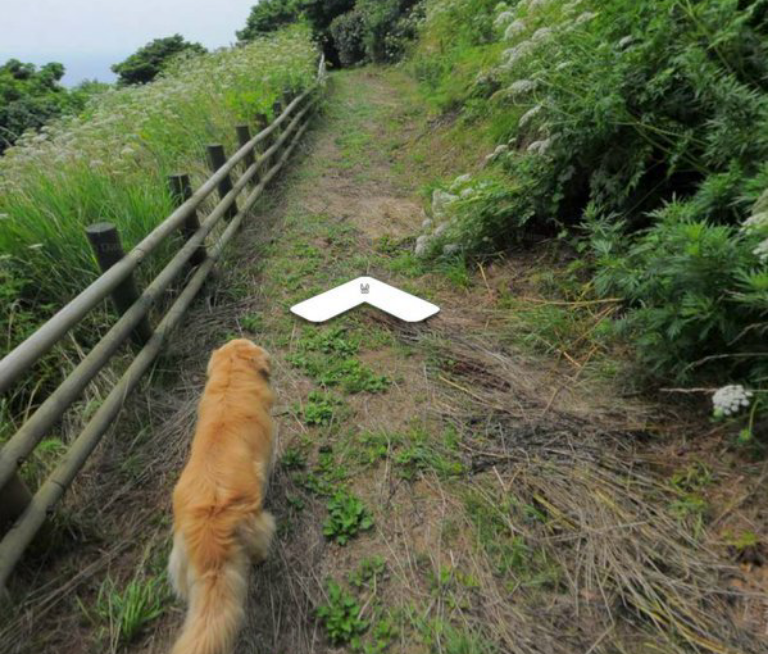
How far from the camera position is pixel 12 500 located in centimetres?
181

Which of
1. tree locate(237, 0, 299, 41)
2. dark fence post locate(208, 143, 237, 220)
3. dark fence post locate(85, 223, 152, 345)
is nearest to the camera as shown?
dark fence post locate(85, 223, 152, 345)

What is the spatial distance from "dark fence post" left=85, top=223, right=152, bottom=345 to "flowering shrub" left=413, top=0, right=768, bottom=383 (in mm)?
2572

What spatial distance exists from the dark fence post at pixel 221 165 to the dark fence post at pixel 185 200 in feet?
2.18

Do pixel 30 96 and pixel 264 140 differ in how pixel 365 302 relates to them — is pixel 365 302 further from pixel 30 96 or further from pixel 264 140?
pixel 30 96

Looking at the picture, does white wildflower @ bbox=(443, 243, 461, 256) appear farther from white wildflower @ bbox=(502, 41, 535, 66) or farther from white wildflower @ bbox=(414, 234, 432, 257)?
white wildflower @ bbox=(502, 41, 535, 66)

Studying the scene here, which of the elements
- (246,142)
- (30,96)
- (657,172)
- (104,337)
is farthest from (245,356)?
(30,96)

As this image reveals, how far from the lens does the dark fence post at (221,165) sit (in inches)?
181

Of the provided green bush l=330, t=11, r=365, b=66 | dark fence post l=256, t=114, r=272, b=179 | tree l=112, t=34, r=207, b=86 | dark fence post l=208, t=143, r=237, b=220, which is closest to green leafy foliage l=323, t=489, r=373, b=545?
dark fence post l=208, t=143, r=237, b=220

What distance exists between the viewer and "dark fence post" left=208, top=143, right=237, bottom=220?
15.0 ft

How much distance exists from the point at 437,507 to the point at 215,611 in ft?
3.73

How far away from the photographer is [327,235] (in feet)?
16.5

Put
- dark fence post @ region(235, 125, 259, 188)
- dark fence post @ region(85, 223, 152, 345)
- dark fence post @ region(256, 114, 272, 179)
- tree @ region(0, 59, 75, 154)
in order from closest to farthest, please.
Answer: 1. dark fence post @ region(85, 223, 152, 345)
2. dark fence post @ region(235, 125, 259, 188)
3. dark fence post @ region(256, 114, 272, 179)
4. tree @ region(0, 59, 75, 154)

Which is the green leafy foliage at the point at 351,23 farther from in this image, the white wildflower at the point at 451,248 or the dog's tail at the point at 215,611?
the dog's tail at the point at 215,611

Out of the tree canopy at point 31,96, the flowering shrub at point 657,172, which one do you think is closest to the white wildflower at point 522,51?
the flowering shrub at point 657,172
